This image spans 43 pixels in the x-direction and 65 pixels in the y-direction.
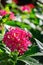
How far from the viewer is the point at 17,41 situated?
1417 mm

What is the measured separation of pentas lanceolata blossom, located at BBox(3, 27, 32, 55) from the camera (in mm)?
1379

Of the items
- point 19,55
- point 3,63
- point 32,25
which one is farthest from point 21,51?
point 32,25

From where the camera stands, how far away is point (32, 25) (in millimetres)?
2580

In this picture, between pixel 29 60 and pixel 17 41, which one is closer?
pixel 29 60

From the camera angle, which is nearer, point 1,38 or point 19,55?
point 19,55

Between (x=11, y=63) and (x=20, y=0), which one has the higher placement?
(x=11, y=63)

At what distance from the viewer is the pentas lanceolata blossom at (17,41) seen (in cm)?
138

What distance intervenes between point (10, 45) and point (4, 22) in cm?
61

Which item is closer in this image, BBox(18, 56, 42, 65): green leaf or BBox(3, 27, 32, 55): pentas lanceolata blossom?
BBox(18, 56, 42, 65): green leaf

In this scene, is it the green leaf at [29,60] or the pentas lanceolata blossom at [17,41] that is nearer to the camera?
the green leaf at [29,60]

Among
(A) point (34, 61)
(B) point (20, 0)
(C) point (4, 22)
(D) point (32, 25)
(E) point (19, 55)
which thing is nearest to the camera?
(A) point (34, 61)

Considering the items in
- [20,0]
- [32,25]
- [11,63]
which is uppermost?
[11,63]

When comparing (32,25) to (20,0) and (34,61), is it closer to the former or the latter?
(34,61)

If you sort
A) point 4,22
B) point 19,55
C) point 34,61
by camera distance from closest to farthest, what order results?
point 34,61 → point 19,55 → point 4,22
